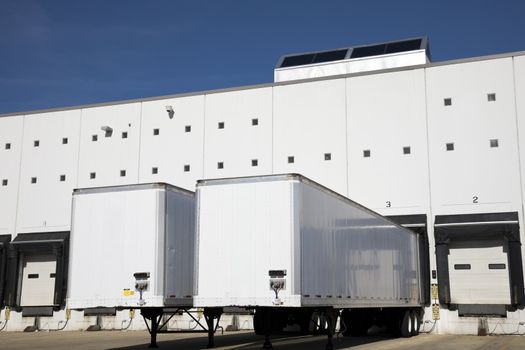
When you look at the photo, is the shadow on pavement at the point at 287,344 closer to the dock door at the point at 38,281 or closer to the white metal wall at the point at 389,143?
the white metal wall at the point at 389,143

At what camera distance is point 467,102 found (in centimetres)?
2786

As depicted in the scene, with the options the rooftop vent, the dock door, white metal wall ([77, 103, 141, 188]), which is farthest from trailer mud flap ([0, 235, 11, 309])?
the rooftop vent

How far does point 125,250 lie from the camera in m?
15.7

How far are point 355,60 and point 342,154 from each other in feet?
21.3

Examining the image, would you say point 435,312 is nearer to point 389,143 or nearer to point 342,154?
point 389,143

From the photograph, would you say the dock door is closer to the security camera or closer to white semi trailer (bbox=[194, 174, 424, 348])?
the security camera

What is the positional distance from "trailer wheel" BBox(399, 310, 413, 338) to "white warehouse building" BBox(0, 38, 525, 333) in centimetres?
315

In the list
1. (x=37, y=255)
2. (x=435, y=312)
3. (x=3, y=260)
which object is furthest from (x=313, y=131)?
(x=3, y=260)

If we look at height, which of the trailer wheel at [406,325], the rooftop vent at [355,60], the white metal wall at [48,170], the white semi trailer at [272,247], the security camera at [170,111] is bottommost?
the trailer wheel at [406,325]

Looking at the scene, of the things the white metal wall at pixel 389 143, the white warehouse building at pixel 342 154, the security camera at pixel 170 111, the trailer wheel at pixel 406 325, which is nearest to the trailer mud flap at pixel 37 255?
the white warehouse building at pixel 342 154

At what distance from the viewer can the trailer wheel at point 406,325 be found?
23281 millimetres

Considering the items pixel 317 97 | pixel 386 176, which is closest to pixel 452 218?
pixel 386 176

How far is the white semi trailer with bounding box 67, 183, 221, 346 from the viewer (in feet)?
50.8

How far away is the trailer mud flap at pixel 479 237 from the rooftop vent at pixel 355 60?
31.4ft
